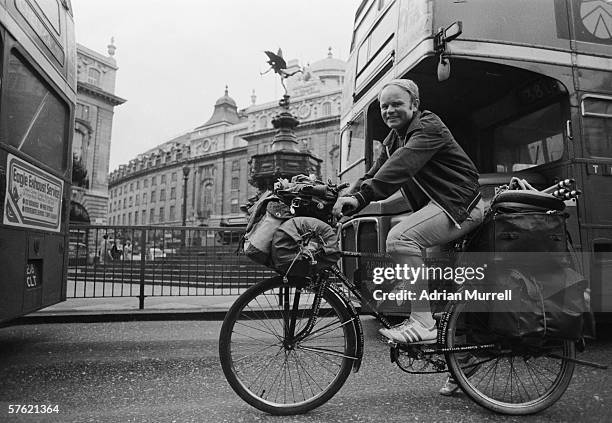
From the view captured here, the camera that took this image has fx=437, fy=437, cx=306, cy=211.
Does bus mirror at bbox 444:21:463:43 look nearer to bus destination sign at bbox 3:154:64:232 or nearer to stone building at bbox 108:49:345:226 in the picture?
bus destination sign at bbox 3:154:64:232

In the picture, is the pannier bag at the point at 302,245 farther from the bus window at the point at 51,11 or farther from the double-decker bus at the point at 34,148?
the bus window at the point at 51,11

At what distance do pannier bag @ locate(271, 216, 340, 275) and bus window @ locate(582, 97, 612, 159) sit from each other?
3.42 m

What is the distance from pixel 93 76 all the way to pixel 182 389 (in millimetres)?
59041

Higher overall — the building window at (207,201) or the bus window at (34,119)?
the building window at (207,201)

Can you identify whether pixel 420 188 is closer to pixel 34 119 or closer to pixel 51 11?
pixel 34 119

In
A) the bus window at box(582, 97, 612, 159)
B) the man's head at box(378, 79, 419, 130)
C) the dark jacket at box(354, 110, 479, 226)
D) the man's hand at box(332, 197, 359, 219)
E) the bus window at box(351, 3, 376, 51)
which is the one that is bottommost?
the man's hand at box(332, 197, 359, 219)

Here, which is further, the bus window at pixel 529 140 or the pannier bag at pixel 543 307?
the bus window at pixel 529 140

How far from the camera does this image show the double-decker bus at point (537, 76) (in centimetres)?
443

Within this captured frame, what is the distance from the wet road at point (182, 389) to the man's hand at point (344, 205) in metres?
1.27

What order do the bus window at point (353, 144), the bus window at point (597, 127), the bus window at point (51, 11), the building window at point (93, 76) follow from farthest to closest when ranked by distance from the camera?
the building window at point (93, 76) → the bus window at point (353, 144) → the bus window at point (597, 127) → the bus window at point (51, 11)

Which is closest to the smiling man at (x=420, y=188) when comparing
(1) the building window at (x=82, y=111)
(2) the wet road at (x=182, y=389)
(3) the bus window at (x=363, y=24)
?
(2) the wet road at (x=182, y=389)

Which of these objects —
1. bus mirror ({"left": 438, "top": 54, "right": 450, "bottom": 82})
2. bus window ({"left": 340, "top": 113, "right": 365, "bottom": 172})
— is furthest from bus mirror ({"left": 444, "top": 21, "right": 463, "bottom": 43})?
bus window ({"left": 340, "top": 113, "right": 365, "bottom": 172})

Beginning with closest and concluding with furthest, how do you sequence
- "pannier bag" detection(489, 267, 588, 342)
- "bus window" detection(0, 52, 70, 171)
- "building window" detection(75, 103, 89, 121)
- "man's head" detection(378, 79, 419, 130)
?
"pannier bag" detection(489, 267, 588, 342) → "man's head" detection(378, 79, 419, 130) → "bus window" detection(0, 52, 70, 171) → "building window" detection(75, 103, 89, 121)

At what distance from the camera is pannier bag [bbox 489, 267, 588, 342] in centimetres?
261
